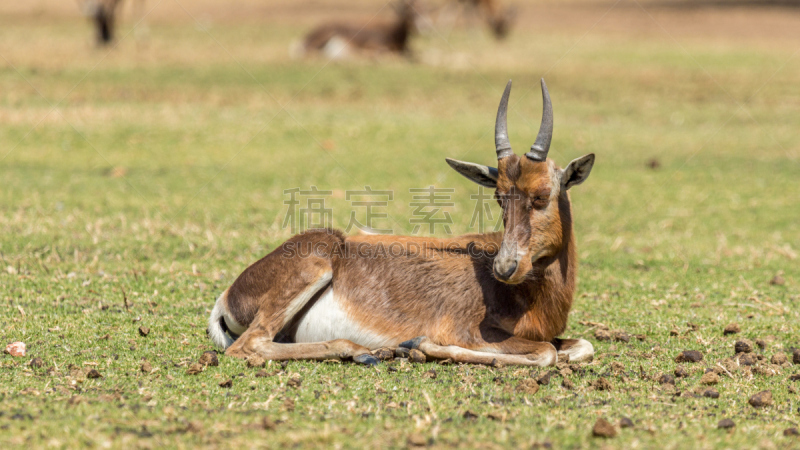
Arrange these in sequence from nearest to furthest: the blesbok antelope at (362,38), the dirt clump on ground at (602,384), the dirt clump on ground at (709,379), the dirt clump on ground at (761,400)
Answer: the dirt clump on ground at (761,400), the dirt clump on ground at (602,384), the dirt clump on ground at (709,379), the blesbok antelope at (362,38)

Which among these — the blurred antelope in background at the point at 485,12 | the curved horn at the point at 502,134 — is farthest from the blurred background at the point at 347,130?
the blurred antelope in background at the point at 485,12

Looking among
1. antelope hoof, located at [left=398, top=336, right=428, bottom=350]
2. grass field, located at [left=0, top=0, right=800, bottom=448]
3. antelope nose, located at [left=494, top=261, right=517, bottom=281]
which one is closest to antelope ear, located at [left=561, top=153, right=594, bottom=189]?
antelope nose, located at [left=494, top=261, right=517, bottom=281]

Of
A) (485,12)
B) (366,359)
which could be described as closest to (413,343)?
(366,359)

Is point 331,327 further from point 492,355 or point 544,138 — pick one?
point 544,138

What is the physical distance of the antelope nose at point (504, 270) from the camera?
582cm

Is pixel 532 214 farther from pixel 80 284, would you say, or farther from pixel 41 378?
pixel 80 284

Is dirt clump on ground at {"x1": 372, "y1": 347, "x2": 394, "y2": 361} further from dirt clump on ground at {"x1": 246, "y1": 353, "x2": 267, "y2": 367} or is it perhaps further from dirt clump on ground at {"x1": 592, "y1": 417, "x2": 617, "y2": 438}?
dirt clump on ground at {"x1": 592, "y1": 417, "x2": 617, "y2": 438}

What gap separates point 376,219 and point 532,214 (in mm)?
5882

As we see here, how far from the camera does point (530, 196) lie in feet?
20.1

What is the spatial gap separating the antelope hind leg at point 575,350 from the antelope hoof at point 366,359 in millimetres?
1481

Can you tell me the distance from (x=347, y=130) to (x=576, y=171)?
1140 centimetres

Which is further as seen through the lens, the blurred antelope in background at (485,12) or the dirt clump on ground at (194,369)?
the blurred antelope in background at (485,12)

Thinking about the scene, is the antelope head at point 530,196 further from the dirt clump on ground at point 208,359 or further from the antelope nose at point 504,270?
the dirt clump on ground at point 208,359

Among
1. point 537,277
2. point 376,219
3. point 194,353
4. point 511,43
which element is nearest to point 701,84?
point 511,43
